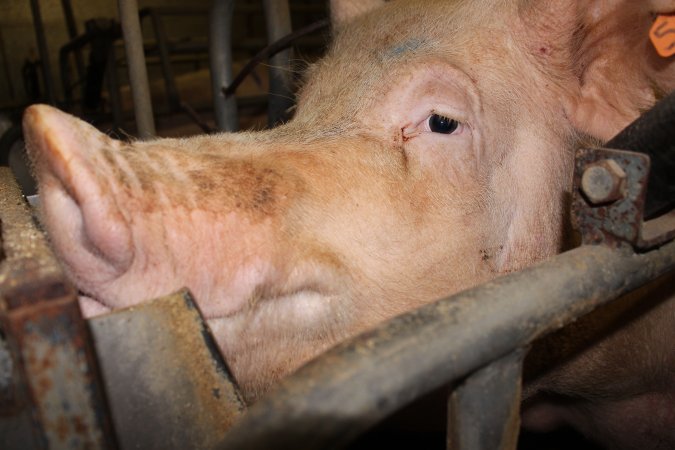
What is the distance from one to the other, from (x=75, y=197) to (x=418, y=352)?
78 cm

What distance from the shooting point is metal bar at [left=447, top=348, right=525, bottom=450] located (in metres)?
0.80

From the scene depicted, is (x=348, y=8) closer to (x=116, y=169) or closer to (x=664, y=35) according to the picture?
(x=664, y=35)

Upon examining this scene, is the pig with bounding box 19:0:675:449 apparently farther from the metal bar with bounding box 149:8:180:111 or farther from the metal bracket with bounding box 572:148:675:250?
the metal bar with bounding box 149:8:180:111

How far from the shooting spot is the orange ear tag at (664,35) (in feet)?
4.89

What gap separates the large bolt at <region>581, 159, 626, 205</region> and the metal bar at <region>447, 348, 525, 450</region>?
1.09 ft

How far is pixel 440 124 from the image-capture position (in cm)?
170

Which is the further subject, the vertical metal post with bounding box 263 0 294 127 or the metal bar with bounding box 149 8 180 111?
the metal bar with bounding box 149 8 180 111

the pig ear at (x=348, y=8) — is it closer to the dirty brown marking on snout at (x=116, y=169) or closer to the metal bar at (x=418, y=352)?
the dirty brown marking on snout at (x=116, y=169)

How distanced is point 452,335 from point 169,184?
0.80 metres

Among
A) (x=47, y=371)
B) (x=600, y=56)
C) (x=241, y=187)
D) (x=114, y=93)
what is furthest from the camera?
(x=114, y=93)

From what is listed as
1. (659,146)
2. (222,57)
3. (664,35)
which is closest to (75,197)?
(659,146)

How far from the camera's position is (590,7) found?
1.74m

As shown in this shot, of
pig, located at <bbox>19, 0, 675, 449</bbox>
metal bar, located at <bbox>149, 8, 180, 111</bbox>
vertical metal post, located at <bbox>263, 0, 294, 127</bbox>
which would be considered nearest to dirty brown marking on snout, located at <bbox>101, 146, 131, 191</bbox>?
pig, located at <bbox>19, 0, 675, 449</bbox>

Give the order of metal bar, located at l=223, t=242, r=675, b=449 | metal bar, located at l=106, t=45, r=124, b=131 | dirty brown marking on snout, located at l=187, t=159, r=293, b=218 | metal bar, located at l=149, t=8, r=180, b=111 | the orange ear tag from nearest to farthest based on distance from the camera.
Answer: metal bar, located at l=223, t=242, r=675, b=449, dirty brown marking on snout, located at l=187, t=159, r=293, b=218, the orange ear tag, metal bar, located at l=106, t=45, r=124, b=131, metal bar, located at l=149, t=8, r=180, b=111
